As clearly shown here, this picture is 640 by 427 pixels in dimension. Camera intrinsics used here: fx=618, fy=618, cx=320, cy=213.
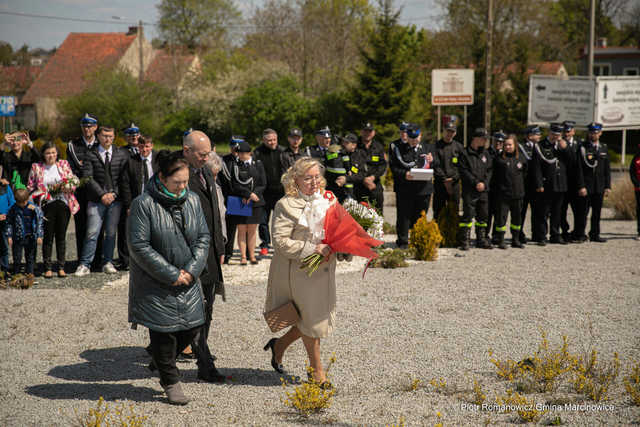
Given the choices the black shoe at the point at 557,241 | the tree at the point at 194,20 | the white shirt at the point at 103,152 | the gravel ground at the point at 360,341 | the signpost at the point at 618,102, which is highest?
the tree at the point at 194,20

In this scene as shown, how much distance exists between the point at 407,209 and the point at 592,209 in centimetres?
384

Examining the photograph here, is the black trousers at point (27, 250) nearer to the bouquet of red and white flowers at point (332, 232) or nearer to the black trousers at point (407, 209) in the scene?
the bouquet of red and white flowers at point (332, 232)

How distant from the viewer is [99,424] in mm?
4066

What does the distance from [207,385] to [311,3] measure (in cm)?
4767

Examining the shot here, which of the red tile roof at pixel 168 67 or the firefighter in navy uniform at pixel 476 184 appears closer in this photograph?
the firefighter in navy uniform at pixel 476 184

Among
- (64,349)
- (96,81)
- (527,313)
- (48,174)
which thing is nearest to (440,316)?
(527,313)

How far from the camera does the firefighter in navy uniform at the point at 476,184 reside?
11.0 meters

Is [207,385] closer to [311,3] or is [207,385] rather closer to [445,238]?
[445,238]

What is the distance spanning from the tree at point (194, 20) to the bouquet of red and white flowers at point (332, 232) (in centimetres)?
5575

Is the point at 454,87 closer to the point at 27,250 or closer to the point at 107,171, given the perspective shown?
the point at 107,171

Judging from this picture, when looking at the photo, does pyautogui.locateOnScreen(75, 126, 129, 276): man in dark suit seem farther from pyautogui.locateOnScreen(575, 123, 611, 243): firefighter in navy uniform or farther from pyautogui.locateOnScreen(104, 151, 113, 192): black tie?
pyautogui.locateOnScreen(575, 123, 611, 243): firefighter in navy uniform

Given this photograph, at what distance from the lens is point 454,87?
2277 centimetres

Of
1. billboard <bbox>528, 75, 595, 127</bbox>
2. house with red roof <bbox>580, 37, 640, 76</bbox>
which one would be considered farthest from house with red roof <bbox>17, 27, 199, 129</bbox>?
billboard <bbox>528, 75, 595, 127</bbox>

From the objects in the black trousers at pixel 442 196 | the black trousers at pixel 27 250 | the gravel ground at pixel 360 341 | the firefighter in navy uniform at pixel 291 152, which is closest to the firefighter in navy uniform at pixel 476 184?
the black trousers at pixel 442 196
